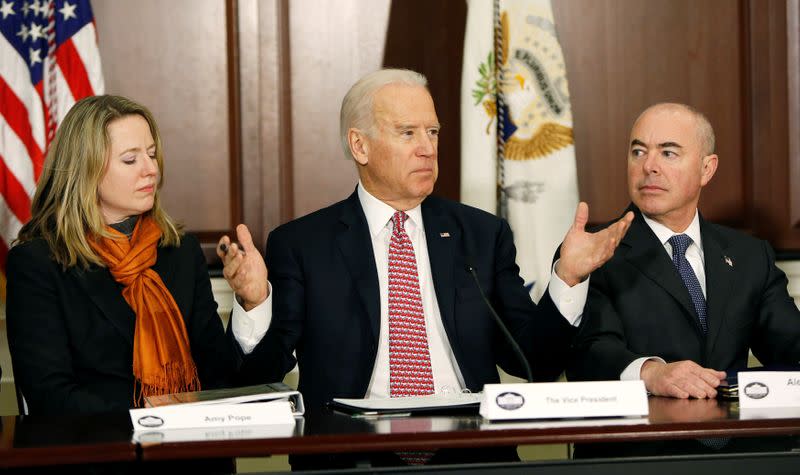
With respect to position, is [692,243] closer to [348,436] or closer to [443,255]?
[443,255]

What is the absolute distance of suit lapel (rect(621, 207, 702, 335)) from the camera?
275 centimetres

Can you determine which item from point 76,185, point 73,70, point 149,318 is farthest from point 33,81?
point 149,318

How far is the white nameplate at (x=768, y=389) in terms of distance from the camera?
202cm

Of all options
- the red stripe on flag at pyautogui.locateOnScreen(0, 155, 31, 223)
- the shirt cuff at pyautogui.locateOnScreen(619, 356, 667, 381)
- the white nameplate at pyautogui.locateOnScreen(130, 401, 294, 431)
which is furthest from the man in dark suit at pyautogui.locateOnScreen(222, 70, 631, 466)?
the red stripe on flag at pyautogui.locateOnScreen(0, 155, 31, 223)

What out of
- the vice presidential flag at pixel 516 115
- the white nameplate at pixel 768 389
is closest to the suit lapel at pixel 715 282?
Answer: the white nameplate at pixel 768 389

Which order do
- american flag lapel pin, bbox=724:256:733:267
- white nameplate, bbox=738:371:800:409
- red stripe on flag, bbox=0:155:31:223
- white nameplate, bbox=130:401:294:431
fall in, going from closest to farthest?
white nameplate, bbox=130:401:294:431 → white nameplate, bbox=738:371:800:409 → american flag lapel pin, bbox=724:256:733:267 → red stripe on flag, bbox=0:155:31:223

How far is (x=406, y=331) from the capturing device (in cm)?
268

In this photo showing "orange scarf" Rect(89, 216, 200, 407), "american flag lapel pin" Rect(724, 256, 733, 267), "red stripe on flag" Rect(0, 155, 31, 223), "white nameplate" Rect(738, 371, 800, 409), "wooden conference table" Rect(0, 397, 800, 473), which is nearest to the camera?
"wooden conference table" Rect(0, 397, 800, 473)

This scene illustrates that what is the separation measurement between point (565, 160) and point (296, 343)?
146 cm

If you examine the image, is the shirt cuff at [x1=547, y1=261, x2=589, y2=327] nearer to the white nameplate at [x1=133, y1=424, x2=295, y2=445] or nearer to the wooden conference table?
the wooden conference table

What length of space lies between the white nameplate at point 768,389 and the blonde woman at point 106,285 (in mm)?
1202

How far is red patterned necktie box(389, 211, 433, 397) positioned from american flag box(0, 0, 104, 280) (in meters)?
1.43

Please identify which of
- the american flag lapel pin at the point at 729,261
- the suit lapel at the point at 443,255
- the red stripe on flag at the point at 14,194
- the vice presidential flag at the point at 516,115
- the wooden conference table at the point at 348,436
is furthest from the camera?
the vice presidential flag at the point at 516,115

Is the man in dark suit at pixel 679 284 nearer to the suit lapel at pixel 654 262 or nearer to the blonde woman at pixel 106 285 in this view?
the suit lapel at pixel 654 262
